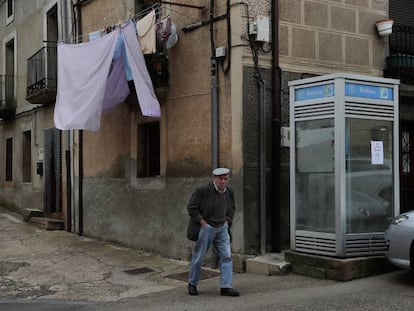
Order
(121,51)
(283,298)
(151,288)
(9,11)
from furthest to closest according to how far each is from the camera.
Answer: (9,11)
(121,51)
(151,288)
(283,298)

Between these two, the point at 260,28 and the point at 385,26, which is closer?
the point at 260,28

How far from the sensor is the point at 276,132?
884 centimetres

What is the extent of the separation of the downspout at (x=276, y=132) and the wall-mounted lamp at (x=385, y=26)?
2303 millimetres

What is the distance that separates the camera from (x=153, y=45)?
9.51 metres

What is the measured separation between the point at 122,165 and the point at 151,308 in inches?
216

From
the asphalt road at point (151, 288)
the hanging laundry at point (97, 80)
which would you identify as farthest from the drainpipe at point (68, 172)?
the hanging laundry at point (97, 80)

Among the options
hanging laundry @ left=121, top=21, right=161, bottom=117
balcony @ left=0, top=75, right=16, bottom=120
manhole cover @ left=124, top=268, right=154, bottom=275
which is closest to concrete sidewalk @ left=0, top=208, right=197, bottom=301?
manhole cover @ left=124, top=268, right=154, bottom=275

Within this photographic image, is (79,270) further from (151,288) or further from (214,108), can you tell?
(214,108)

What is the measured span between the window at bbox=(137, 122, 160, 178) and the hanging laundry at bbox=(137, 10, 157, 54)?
197 centimetres

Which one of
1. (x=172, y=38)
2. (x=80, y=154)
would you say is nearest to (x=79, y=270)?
(x=172, y=38)

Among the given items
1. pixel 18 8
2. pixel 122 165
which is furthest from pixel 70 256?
pixel 18 8

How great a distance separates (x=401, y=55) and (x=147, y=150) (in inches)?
204

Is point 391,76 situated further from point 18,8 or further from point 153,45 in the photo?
→ point 18,8

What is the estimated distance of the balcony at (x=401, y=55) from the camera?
10402 millimetres
